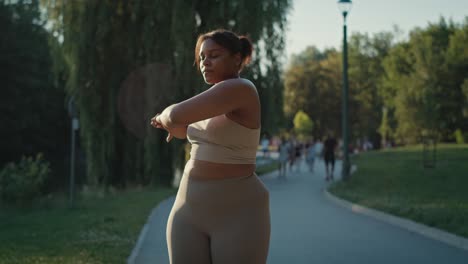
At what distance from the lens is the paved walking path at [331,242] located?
7.04m

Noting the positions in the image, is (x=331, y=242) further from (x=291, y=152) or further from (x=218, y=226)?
(x=291, y=152)

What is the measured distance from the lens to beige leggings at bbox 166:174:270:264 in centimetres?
233

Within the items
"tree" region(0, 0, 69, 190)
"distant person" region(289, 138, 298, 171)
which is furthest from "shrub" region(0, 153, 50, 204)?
"tree" region(0, 0, 69, 190)

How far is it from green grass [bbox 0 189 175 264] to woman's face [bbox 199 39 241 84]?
4.68 m

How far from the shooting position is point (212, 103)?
2.21 metres

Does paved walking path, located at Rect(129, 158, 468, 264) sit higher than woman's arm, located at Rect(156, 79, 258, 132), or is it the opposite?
woman's arm, located at Rect(156, 79, 258, 132)

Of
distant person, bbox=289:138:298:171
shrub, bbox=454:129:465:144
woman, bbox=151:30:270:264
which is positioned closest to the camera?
woman, bbox=151:30:270:264

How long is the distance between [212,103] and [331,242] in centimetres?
644

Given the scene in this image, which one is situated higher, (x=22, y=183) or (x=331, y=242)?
(x=22, y=183)

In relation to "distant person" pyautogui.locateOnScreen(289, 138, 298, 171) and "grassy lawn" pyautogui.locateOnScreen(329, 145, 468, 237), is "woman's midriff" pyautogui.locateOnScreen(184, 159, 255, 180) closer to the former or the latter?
"grassy lawn" pyautogui.locateOnScreen(329, 145, 468, 237)

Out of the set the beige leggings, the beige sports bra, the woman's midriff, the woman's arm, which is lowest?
the beige leggings

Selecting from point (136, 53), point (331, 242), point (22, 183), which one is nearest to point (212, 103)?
point (331, 242)

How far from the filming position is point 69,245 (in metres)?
7.85

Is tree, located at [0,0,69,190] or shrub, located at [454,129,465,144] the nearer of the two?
tree, located at [0,0,69,190]
